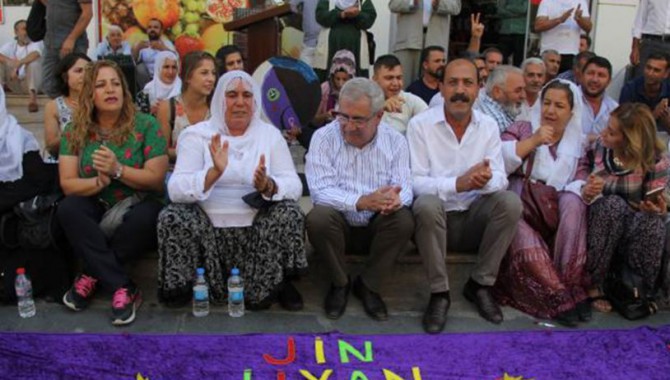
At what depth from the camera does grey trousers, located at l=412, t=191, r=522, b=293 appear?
3.43 m

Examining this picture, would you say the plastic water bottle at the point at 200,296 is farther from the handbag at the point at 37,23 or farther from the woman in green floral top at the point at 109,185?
the handbag at the point at 37,23

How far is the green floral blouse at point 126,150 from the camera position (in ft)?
11.5

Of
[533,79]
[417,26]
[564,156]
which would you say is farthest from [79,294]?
[417,26]

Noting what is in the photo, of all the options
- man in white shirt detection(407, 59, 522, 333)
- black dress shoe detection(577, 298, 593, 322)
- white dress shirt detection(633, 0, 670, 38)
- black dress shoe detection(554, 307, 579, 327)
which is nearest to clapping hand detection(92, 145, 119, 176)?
man in white shirt detection(407, 59, 522, 333)

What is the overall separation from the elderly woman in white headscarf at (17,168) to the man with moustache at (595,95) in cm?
351

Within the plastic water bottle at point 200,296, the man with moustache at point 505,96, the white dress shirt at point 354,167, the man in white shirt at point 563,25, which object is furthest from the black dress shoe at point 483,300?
the man in white shirt at point 563,25

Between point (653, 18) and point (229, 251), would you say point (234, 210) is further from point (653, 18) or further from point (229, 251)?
point (653, 18)

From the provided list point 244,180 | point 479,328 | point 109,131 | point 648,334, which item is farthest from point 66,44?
point 648,334

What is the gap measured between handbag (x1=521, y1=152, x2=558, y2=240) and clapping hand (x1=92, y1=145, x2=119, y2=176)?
7.53 ft

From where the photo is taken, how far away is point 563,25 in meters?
6.76

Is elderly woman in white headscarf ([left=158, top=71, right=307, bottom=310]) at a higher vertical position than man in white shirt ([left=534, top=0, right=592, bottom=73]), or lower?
lower

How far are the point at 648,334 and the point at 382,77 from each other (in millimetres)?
2397

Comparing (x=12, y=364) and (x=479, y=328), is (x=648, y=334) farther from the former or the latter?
(x=12, y=364)

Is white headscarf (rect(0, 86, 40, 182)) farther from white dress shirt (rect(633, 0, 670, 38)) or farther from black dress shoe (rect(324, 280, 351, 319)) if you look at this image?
white dress shirt (rect(633, 0, 670, 38))
